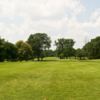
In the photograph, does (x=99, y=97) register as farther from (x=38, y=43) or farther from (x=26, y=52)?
(x=38, y=43)

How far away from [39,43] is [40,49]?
3.01 meters

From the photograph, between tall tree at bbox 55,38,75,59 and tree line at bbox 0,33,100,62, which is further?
tall tree at bbox 55,38,75,59

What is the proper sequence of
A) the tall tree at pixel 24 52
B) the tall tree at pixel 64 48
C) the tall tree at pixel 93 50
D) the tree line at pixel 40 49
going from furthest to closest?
the tall tree at pixel 64 48, the tall tree at pixel 93 50, the tall tree at pixel 24 52, the tree line at pixel 40 49

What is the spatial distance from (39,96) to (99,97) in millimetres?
2764

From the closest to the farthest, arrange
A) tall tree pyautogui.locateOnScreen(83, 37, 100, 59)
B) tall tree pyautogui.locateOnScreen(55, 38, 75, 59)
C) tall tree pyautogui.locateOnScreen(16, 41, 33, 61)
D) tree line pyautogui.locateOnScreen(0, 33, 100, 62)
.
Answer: tree line pyautogui.locateOnScreen(0, 33, 100, 62) < tall tree pyautogui.locateOnScreen(16, 41, 33, 61) < tall tree pyautogui.locateOnScreen(83, 37, 100, 59) < tall tree pyautogui.locateOnScreen(55, 38, 75, 59)

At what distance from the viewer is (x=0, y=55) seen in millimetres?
104438

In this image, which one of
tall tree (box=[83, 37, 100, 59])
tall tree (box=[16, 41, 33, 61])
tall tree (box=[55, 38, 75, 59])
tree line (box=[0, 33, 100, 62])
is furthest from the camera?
tall tree (box=[55, 38, 75, 59])

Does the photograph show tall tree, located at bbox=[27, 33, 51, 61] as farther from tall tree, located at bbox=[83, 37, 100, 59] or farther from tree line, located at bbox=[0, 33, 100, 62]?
tall tree, located at bbox=[83, 37, 100, 59]

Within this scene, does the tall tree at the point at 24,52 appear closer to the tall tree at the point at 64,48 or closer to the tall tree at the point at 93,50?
the tall tree at the point at 93,50

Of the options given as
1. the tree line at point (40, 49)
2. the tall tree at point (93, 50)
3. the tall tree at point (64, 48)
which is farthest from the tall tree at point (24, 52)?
the tall tree at point (64, 48)

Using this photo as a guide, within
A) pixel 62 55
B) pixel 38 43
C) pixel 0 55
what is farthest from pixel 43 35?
pixel 0 55

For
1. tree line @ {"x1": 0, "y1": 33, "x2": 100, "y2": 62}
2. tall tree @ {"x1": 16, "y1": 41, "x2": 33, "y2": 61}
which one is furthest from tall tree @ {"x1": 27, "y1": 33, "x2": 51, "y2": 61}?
tall tree @ {"x1": 16, "y1": 41, "x2": 33, "y2": 61}

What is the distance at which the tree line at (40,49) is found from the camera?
4619 inches

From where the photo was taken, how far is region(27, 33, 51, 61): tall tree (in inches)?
5694
